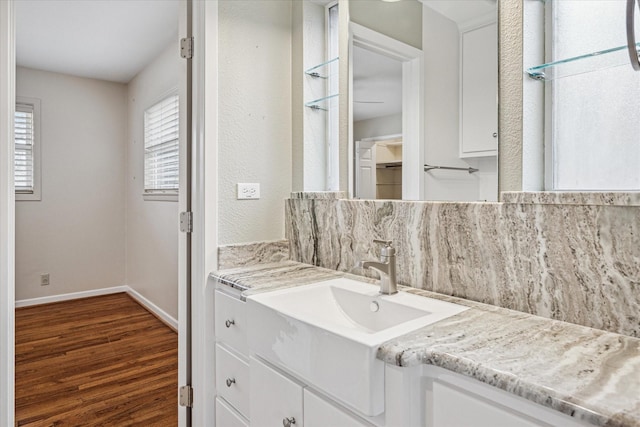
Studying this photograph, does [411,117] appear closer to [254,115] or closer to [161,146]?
[254,115]

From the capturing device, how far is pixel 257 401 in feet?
4.19

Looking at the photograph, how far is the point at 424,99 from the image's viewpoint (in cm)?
150

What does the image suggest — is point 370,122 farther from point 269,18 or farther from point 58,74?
point 58,74

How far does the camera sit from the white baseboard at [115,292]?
3699mm

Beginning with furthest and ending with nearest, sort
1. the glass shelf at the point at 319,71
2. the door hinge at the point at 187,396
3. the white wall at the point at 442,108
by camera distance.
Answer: the glass shelf at the point at 319,71 → the door hinge at the point at 187,396 → the white wall at the point at 442,108

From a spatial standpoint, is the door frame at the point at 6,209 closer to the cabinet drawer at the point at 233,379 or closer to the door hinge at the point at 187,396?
the door hinge at the point at 187,396

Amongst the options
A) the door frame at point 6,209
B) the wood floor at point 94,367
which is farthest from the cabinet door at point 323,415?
the wood floor at point 94,367

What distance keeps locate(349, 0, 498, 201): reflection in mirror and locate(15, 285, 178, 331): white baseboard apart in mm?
2693

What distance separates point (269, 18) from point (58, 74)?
355cm

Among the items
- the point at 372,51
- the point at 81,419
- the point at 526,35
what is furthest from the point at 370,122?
the point at 81,419

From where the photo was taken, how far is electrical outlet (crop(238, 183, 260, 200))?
1830mm

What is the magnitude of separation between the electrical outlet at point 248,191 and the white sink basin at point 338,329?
0.61 meters

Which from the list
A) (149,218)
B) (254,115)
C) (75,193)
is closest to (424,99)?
(254,115)

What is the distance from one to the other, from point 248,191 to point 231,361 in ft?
2.47
